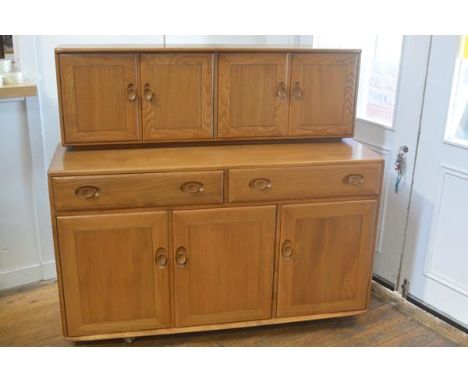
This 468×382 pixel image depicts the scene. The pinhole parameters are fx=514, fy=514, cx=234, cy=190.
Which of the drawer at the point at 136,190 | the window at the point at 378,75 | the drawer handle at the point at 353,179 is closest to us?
the drawer at the point at 136,190

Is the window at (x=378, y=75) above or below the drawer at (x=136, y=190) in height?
above

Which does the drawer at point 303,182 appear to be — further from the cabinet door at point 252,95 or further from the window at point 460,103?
the window at point 460,103

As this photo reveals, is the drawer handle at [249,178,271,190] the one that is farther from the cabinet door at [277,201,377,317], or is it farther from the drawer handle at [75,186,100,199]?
the drawer handle at [75,186,100,199]

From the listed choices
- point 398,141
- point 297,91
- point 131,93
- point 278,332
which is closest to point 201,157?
point 131,93

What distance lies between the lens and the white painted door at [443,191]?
2.17 m

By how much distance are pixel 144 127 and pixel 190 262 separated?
0.58 m

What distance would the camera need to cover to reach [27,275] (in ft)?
8.61

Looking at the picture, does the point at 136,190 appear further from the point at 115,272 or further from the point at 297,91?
the point at 297,91

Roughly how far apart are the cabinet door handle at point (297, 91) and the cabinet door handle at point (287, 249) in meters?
0.62

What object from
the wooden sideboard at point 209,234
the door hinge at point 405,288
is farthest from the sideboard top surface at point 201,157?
the door hinge at point 405,288

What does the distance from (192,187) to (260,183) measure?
0.87ft

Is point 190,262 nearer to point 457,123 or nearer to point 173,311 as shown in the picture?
point 173,311

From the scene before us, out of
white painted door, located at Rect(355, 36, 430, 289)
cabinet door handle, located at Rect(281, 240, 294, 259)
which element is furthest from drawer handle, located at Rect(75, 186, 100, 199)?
white painted door, located at Rect(355, 36, 430, 289)
